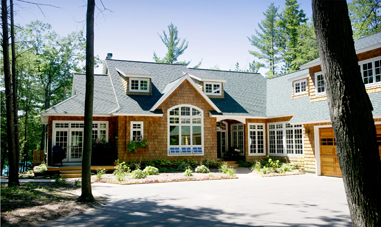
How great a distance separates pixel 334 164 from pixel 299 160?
280 centimetres

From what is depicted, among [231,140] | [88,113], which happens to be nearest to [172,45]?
[231,140]

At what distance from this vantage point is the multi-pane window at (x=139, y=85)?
62.5 feet

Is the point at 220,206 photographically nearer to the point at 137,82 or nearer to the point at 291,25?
the point at 137,82

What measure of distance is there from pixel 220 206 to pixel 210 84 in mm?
13598

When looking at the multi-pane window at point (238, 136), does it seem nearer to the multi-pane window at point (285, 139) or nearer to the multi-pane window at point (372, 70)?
the multi-pane window at point (285, 139)

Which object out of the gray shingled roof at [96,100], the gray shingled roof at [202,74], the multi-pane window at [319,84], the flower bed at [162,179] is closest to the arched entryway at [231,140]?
the gray shingled roof at [202,74]

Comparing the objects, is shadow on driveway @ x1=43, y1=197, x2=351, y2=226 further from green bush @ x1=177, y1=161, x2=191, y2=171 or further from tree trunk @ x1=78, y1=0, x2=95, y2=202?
green bush @ x1=177, y1=161, x2=191, y2=171

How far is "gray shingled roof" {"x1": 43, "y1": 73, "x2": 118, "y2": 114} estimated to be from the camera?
16766mm

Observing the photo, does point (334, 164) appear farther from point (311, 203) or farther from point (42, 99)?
point (42, 99)

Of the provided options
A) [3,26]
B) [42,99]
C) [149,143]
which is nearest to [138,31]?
[3,26]

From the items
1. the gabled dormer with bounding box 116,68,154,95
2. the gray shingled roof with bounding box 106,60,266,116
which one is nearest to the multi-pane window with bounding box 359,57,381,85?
the gray shingled roof with bounding box 106,60,266,116

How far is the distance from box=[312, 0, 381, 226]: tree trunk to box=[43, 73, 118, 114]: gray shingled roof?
15.0m

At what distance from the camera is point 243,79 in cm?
2352

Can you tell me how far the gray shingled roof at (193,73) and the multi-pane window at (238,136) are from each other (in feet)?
5.13
